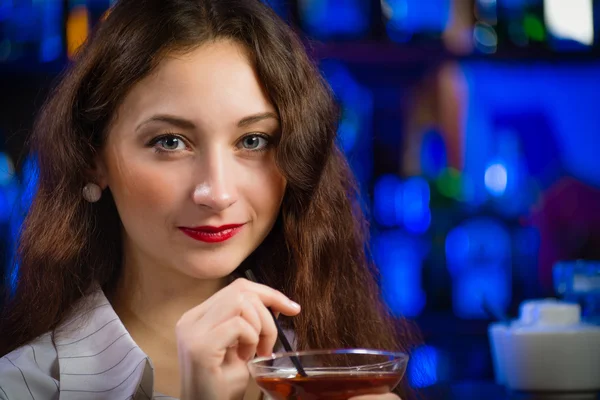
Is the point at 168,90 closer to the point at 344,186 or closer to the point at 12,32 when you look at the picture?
the point at 344,186

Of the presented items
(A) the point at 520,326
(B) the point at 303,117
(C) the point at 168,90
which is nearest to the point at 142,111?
(C) the point at 168,90

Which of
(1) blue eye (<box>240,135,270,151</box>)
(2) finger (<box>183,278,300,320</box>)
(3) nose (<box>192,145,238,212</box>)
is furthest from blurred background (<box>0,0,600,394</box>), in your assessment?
(2) finger (<box>183,278,300,320</box>)

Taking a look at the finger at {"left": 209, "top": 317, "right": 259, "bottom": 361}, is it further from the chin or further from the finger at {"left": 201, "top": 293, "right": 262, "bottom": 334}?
the chin

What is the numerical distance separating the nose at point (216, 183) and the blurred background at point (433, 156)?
1.57 metres

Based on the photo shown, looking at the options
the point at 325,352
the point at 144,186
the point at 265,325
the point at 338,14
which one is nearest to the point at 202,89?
the point at 144,186

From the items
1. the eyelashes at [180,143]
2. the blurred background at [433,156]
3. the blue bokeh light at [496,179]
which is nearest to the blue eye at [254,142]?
the eyelashes at [180,143]

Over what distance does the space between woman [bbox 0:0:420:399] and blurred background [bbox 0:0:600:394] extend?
4.40 feet

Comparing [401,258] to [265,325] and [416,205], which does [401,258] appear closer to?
[416,205]

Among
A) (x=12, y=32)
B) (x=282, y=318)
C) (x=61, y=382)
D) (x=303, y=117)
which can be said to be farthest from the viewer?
(x=12, y=32)

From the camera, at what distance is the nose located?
1322 millimetres

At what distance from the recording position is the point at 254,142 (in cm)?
143

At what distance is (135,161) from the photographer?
1378 millimetres

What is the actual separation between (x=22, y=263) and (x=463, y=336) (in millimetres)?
1804

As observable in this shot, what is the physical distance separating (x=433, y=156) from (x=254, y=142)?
1.78 meters
